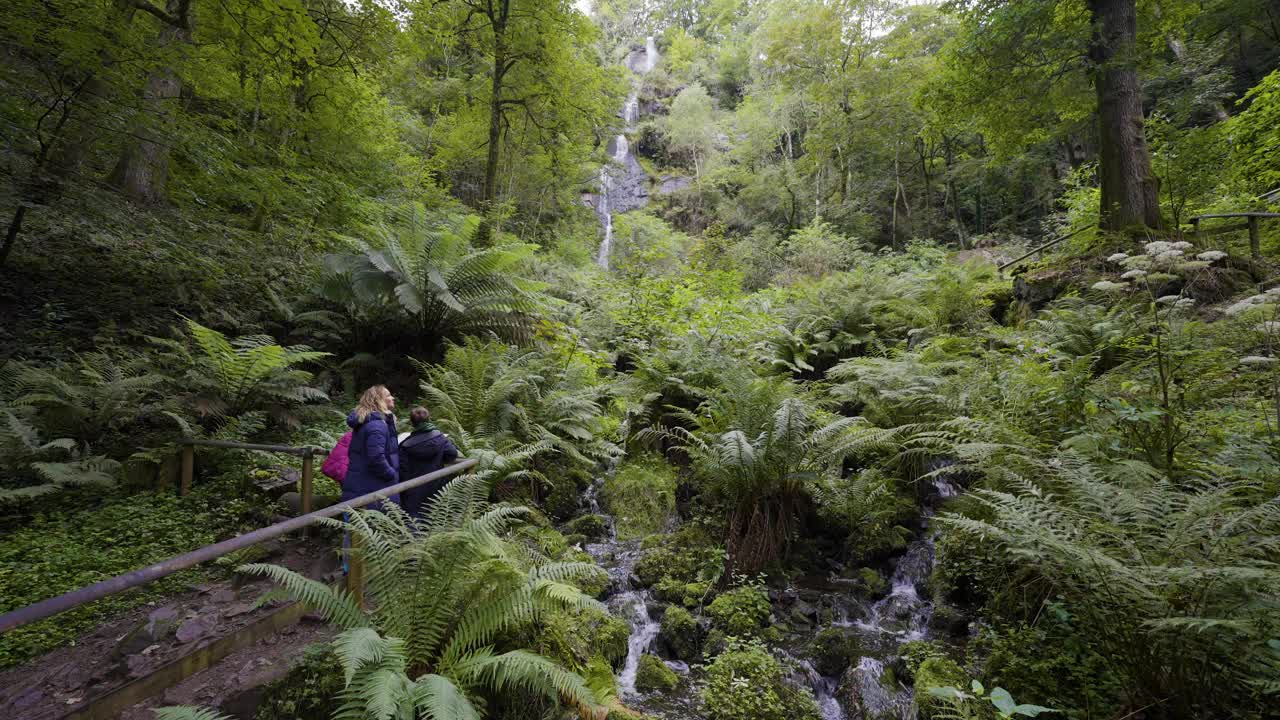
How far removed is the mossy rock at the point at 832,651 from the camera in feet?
12.6

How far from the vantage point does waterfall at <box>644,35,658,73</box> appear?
42562mm

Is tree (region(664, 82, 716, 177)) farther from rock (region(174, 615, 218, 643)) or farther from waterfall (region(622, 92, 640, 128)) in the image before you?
rock (region(174, 615, 218, 643))

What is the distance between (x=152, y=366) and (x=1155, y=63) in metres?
14.3

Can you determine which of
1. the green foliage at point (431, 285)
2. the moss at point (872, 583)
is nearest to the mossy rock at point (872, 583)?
the moss at point (872, 583)

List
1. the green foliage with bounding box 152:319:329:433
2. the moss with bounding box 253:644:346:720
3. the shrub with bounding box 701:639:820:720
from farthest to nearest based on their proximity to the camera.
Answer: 1. the green foliage with bounding box 152:319:329:433
2. the shrub with bounding box 701:639:820:720
3. the moss with bounding box 253:644:346:720

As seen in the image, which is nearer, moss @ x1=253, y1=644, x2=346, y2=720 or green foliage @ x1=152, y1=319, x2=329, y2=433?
moss @ x1=253, y1=644, x2=346, y2=720

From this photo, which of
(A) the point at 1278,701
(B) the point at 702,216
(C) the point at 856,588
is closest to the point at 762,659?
(C) the point at 856,588

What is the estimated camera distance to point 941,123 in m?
9.82

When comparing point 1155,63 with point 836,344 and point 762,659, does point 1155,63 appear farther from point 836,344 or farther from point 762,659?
point 762,659

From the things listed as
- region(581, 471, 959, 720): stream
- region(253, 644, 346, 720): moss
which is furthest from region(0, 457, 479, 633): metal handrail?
region(581, 471, 959, 720): stream

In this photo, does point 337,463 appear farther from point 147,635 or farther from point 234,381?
point 234,381

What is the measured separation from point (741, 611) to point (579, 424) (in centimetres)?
298

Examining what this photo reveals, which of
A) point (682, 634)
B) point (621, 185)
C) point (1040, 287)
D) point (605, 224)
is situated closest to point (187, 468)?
point (682, 634)

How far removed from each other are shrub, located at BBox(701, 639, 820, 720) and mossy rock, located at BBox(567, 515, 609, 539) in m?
2.28
